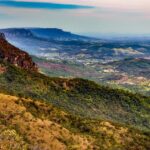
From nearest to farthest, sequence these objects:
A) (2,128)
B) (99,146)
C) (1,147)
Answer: (1,147), (2,128), (99,146)

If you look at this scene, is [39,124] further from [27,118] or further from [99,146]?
[99,146]

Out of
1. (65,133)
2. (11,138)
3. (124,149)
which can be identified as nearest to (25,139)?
(11,138)

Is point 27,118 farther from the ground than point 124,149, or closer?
farther from the ground

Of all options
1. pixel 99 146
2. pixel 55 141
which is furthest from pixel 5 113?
pixel 99 146

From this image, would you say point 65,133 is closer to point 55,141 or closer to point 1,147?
point 55,141

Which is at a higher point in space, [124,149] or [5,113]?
[5,113]

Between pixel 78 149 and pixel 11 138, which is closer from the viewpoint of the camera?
pixel 11 138

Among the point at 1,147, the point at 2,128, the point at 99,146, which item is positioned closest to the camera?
the point at 1,147

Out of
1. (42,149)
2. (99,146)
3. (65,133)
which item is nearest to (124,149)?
(99,146)

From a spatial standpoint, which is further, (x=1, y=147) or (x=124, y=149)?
(x=124, y=149)
